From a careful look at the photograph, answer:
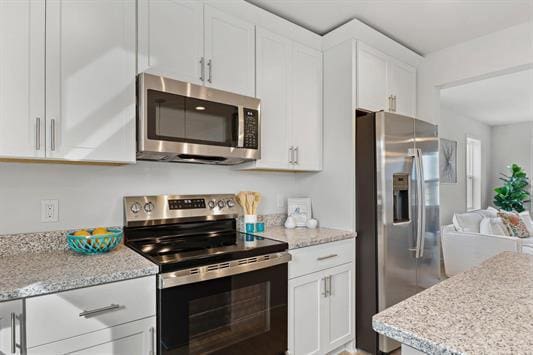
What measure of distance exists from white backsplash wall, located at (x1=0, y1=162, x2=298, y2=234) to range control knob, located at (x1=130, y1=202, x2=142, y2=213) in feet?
0.22

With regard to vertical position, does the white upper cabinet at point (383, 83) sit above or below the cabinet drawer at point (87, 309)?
above

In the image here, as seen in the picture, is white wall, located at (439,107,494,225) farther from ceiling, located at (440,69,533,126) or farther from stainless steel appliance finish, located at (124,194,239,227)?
stainless steel appliance finish, located at (124,194,239,227)

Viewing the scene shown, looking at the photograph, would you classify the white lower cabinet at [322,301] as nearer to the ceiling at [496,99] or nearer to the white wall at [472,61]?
the white wall at [472,61]

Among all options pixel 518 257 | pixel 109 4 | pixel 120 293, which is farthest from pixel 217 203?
pixel 518 257

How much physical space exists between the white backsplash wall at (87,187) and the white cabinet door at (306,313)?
2.86ft

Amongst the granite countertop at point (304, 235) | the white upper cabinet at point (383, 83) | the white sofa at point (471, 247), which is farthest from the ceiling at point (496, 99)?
the granite countertop at point (304, 235)

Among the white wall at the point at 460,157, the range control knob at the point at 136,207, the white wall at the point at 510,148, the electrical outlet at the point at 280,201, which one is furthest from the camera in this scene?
the white wall at the point at 510,148

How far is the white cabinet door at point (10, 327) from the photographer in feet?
3.63

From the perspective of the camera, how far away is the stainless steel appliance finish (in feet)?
6.39

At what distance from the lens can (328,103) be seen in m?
2.61

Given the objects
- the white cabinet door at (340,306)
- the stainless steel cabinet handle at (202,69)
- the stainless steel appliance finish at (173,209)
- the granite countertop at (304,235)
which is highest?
the stainless steel cabinet handle at (202,69)

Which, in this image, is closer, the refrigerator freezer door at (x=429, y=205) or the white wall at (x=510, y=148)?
the refrigerator freezer door at (x=429, y=205)

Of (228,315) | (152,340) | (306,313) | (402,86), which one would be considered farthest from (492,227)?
(152,340)

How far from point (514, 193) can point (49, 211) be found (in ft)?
24.4
